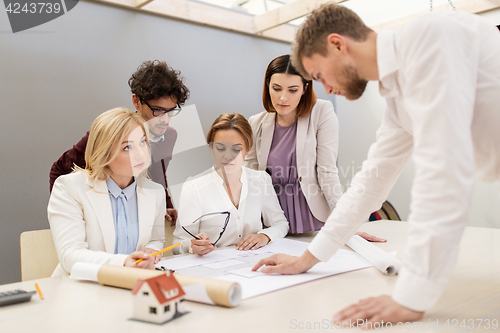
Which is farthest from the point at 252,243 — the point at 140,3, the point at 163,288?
the point at 140,3

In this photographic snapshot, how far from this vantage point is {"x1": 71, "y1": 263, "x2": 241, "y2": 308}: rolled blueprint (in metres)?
0.79

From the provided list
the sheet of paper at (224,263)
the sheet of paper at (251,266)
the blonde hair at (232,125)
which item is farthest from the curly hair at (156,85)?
the sheet of paper at (224,263)

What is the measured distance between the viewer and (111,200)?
1.43 metres

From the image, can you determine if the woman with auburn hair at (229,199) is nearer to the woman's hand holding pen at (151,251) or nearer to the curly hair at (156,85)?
the woman's hand holding pen at (151,251)

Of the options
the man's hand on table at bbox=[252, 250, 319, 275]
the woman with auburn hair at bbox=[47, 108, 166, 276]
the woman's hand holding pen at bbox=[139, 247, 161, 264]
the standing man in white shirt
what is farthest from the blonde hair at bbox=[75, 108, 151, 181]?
the standing man in white shirt

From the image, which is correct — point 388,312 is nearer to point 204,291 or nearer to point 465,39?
point 204,291

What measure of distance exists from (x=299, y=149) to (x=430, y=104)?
123 centimetres

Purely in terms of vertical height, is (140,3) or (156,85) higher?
(140,3)

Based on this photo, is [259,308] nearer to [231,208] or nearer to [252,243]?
[252,243]

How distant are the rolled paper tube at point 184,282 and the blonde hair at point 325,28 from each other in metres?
0.58

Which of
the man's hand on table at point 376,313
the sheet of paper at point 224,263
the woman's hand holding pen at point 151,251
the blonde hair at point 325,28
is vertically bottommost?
the sheet of paper at point 224,263

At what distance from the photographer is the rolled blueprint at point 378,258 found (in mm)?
1071

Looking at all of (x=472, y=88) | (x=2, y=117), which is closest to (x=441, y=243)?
(x=472, y=88)

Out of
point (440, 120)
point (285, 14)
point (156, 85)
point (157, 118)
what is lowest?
point (440, 120)
